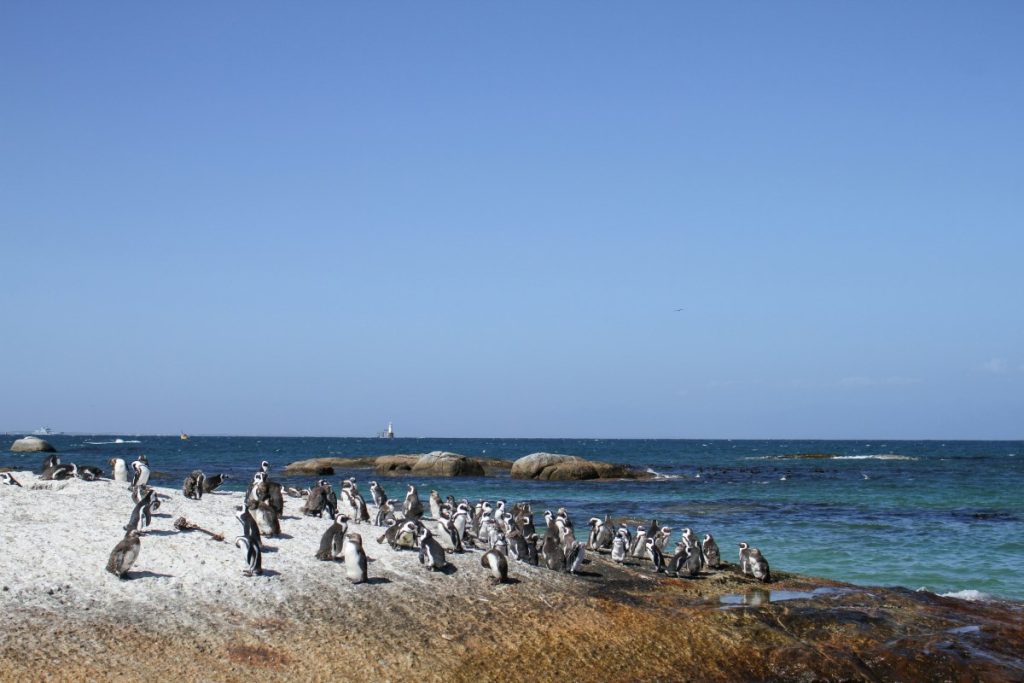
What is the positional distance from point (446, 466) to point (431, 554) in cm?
4553

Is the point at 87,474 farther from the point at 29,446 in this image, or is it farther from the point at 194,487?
the point at 29,446

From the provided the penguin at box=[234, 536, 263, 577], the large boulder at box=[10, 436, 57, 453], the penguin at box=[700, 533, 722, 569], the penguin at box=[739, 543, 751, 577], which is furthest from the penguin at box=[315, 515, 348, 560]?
the large boulder at box=[10, 436, 57, 453]

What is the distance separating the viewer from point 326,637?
12.5 meters

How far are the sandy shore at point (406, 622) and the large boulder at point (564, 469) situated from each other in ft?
131

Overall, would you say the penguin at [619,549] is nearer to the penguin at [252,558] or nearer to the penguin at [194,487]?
the penguin at [252,558]

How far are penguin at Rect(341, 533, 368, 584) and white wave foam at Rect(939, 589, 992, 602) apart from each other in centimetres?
1179

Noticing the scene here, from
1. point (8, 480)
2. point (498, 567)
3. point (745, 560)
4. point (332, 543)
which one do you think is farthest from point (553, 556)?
point (8, 480)

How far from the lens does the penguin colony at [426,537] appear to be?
602 inches

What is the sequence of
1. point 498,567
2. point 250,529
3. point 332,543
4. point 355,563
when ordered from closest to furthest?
point 355,563
point 250,529
point 332,543
point 498,567

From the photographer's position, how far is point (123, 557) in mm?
13711

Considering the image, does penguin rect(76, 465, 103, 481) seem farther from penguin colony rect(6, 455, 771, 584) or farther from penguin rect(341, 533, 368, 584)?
penguin rect(341, 533, 368, 584)

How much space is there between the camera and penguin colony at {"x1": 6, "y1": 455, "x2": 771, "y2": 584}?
15.3 m

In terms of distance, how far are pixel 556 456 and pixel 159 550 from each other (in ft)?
154

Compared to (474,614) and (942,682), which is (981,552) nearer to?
(942,682)
